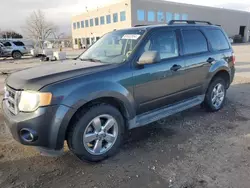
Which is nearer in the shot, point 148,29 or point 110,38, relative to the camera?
point 148,29

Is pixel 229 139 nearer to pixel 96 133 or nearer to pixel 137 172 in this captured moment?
pixel 137 172

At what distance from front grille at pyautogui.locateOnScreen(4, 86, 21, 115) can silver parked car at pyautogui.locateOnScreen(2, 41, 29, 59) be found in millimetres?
22909

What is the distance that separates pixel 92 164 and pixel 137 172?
0.64 metres

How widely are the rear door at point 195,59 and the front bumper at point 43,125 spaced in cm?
247

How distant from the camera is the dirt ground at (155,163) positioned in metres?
2.79

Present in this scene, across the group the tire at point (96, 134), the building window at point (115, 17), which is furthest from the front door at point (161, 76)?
the building window at point (115, 17)

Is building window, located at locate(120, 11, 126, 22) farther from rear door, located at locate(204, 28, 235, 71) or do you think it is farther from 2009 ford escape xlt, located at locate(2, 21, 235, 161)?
2009 ford escape xlt, located at locate(2, 21, 235, 161)

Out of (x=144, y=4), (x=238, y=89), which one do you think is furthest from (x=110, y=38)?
(x=144, y=4)

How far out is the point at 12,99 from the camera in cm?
293

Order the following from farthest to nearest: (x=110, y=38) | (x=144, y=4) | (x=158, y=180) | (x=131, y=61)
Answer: (x=144, y=4), (x=110, y=38), (x=131, y=61), (x=158, y=180)

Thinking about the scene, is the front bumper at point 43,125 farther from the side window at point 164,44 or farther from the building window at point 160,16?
the building window at point 160,16

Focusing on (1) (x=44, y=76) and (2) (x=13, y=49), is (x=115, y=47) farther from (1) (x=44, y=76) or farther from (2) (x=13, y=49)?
(2) (x=13, y=49)

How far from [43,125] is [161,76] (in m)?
1.97

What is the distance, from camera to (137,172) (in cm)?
298
